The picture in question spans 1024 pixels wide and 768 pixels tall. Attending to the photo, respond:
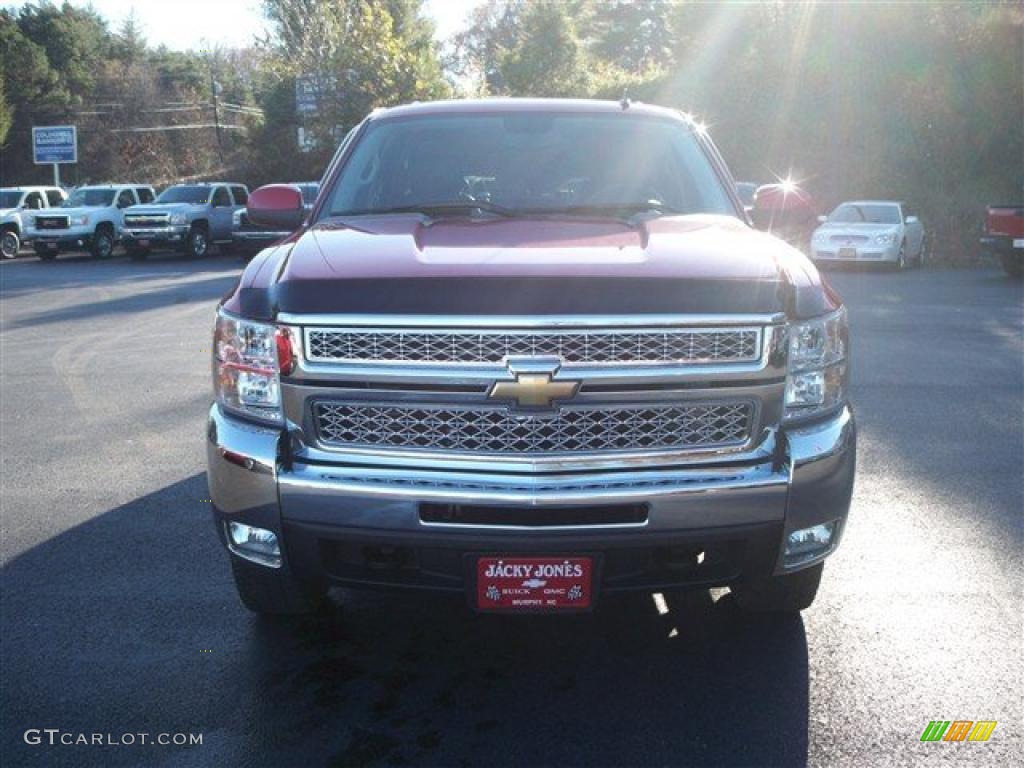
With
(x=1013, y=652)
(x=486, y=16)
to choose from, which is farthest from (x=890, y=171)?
(x=486, y=16)

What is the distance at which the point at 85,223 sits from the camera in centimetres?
2722

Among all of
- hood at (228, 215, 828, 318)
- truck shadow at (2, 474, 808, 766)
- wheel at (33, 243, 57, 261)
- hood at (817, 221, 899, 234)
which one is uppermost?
hood at (228, 215, 828, 318)

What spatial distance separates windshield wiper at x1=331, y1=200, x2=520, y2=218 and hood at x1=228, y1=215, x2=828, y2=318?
507 mm

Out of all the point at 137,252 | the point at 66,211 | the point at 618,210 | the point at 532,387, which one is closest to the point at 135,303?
the point at 137,252

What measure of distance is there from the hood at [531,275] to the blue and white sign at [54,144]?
36.5 metres

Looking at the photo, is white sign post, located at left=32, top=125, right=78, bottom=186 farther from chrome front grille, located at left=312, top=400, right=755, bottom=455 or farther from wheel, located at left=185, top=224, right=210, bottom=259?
chrome front grille, located at left=312, top=400, right=755, bottom=455

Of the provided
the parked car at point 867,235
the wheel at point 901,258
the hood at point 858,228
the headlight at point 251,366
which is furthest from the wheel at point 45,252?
the headlight at point 251,366

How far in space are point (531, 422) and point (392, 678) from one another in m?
1.12

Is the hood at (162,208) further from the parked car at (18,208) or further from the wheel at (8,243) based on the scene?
the wheel at (8,243)

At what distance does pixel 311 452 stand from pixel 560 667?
47.2 inches

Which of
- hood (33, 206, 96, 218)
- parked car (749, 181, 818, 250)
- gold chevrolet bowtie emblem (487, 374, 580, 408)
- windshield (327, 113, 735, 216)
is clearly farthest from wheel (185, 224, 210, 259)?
gold chevrolet bowtie emblem (487, 374, 580, 408)

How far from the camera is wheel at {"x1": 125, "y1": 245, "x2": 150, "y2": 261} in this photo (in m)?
26.3

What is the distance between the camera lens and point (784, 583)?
3766 mm

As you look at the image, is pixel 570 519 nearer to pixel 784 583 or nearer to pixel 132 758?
pixel 784 583
